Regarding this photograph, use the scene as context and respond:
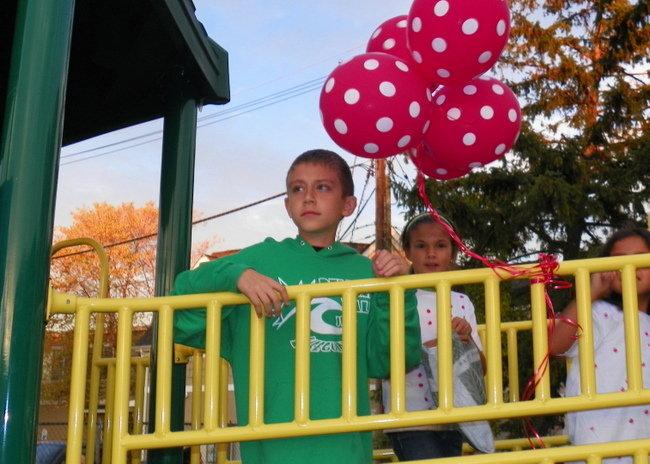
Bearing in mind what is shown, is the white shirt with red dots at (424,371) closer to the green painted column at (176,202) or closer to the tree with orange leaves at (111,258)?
the green painted column at (176,202)

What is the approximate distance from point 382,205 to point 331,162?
42.3 ft

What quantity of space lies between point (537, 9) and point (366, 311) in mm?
16038

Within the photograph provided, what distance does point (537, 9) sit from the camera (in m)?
16.9

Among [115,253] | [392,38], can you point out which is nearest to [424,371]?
[392,38]

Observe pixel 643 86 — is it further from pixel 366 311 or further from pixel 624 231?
pixel 366 311

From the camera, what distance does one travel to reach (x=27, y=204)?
6.95ft

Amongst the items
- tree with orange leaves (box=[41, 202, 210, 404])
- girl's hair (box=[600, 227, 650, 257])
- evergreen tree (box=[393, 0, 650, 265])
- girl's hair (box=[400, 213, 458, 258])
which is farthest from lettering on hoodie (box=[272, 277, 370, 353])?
tree with orange leaves (box=[41, 202, 210, 404])

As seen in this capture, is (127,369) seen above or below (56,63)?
below

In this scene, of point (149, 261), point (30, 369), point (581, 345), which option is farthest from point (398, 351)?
point (149, 261)

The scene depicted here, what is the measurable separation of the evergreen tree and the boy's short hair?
11761mm

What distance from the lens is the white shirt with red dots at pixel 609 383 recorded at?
2576 millimetres

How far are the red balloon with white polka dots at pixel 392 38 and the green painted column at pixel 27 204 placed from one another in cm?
151

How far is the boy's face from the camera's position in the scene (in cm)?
255

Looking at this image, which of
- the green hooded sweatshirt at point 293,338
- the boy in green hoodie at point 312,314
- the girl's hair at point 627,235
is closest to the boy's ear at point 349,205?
the boy in green hoodie at point 312,314
